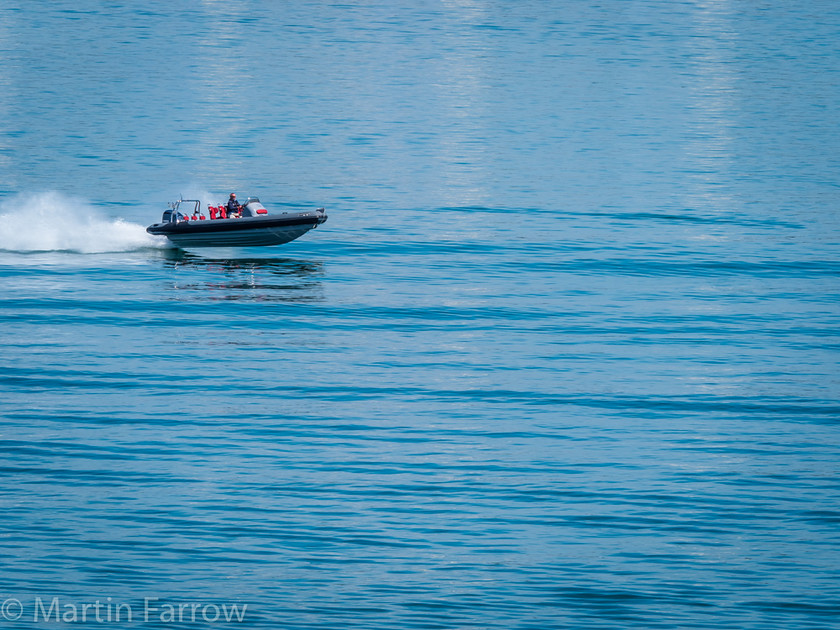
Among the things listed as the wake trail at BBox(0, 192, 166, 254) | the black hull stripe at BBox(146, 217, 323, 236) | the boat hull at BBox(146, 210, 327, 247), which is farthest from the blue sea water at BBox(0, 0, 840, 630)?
the black hull stripe at BBox(146, 217, 323, 236)

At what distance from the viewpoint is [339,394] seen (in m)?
28.9

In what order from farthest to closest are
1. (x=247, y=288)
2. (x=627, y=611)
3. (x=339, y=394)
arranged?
1. (x=247, y=288)
2. (x=339, y=394)
3. (x=627, y=611)

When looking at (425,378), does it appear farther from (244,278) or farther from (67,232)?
(67,232)

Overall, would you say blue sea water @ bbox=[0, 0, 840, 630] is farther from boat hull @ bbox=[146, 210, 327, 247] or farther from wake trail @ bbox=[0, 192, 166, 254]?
boat hull @ bbox=[146, 210, 327, 247]

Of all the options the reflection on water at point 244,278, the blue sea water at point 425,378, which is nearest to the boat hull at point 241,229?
the reflection on water at point 244,278

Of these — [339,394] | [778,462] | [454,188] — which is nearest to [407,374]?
[339,394]

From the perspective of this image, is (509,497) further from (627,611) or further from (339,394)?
(339,394)

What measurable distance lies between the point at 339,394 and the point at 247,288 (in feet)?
32.6

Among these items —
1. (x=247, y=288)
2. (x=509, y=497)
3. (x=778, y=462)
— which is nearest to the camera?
(x=509, y=497)

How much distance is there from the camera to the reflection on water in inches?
1457

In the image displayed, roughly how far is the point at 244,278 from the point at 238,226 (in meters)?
1.68

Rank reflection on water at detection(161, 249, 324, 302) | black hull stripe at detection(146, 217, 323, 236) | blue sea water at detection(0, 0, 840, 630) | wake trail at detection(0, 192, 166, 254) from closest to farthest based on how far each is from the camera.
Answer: blue sea water at detection(0, 0, 840, 630) → reflection on water at detection(161, 249, 324, 302) → black hull stripe at detection(146, 217, 323, 236) → wake trail at detection(0, 192, 166, 254)

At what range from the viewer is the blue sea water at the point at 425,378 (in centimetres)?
2073

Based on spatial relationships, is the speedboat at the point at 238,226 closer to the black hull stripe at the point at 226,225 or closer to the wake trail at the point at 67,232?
the black hull stripe at the point at 226,225
